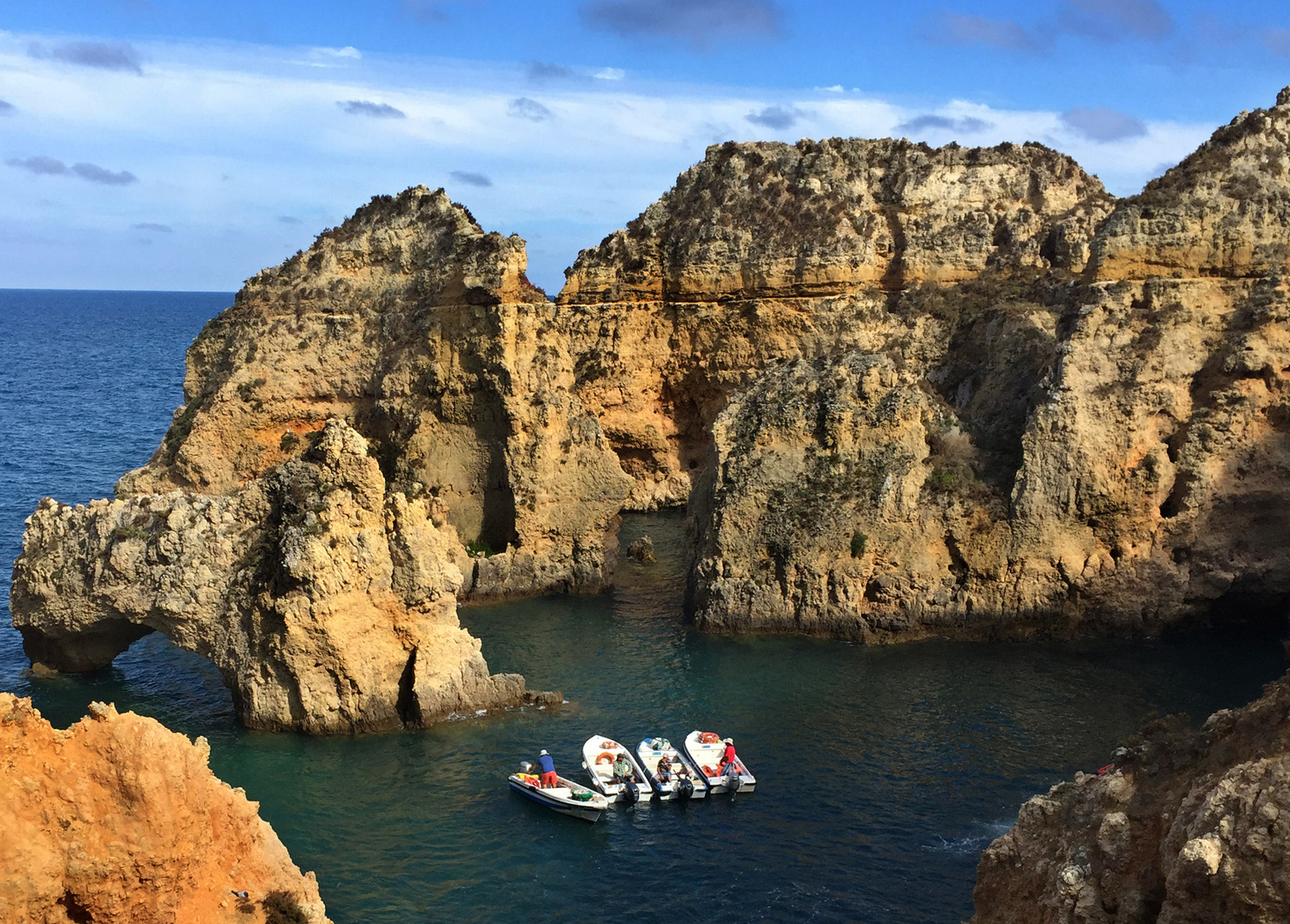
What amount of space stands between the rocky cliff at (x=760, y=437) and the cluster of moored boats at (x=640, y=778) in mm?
5143

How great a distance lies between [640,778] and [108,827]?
16.3 meters

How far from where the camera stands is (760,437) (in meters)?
46.2

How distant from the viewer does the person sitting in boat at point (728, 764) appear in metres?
33.0

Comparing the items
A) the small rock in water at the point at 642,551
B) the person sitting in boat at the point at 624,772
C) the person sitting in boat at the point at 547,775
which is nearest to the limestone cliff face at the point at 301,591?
the person sitting in boat at the point at 547,775

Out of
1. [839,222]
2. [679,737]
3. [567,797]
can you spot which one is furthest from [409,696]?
[839,222]

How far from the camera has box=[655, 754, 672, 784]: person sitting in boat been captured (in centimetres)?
3275

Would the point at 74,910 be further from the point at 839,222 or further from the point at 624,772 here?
the point at 839,222

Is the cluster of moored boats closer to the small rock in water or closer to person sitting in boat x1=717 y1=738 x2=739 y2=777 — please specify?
person sitting in boat x1=717 y1=738 x2=739 y2=777

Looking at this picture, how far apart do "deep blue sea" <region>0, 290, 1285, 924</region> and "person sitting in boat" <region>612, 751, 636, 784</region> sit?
0.93m

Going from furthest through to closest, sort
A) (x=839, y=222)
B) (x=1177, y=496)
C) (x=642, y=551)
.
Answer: (x=839, y=222) → (x=642, y=551) → (x=1177, y=496)

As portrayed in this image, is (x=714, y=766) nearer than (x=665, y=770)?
No

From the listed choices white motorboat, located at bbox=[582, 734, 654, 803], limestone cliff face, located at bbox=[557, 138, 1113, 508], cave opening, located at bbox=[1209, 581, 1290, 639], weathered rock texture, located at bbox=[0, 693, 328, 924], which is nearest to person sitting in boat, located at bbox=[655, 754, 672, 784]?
white motorboat, located at bbox=[582, 734, 654, 803]

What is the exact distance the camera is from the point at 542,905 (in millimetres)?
27234

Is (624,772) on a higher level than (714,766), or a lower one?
lower
